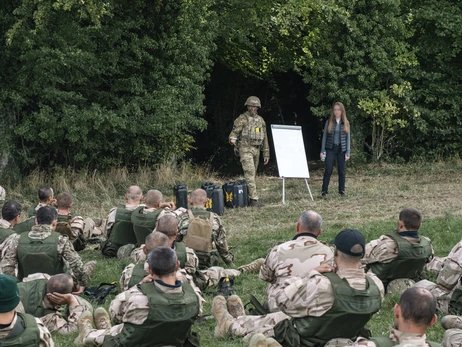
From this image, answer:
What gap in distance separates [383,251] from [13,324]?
4.33m

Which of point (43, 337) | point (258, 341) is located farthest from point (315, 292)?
point (43, 337)

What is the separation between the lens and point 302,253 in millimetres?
7625

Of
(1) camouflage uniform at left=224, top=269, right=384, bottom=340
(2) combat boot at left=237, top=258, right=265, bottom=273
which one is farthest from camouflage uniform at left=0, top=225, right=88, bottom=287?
(1) camouflage uniform at left=224, top=269, right=384, bottom=340

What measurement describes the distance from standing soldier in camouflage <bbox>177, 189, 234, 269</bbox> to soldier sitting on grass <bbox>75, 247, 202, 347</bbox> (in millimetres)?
3469

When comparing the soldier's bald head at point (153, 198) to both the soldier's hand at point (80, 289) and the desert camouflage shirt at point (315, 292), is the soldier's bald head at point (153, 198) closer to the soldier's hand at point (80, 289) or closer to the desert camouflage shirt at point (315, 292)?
the soldier's hand at point (80, 289)

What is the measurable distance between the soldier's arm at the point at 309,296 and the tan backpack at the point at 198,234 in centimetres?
373

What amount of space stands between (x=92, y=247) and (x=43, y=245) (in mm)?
4020

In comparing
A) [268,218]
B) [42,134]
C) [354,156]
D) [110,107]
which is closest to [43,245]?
[268,218]

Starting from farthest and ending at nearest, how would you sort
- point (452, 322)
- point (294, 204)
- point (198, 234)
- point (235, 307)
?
point (294, 204) → point (198, 234) → point (235, 307) → point (452, 322)

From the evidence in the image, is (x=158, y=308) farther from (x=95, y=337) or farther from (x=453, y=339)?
(x=453, y=339)

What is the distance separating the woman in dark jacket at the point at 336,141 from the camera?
54.5ft

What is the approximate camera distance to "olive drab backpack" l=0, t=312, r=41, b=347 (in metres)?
5.89

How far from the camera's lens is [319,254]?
24.9 feet

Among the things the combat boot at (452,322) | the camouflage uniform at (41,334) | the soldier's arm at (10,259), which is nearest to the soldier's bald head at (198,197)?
the soldier's arm at (10,259)
